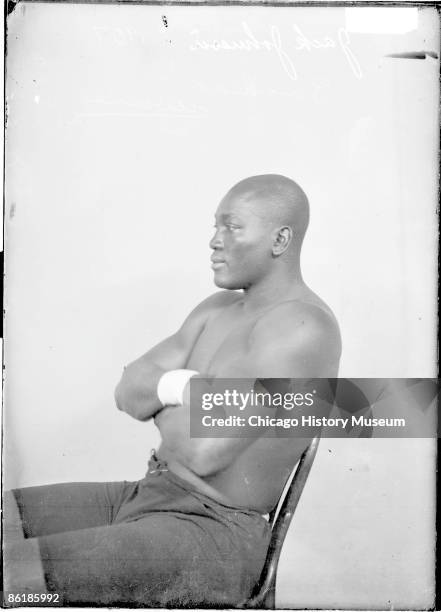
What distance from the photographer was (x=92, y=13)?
6.75 feet

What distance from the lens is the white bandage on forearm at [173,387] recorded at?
202 centimetres

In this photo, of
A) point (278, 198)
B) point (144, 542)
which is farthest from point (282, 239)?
point (144, 542)

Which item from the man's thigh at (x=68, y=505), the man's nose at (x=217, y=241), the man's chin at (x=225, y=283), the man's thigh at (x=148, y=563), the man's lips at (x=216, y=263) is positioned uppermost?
the man's nose at (x=217, y=241)

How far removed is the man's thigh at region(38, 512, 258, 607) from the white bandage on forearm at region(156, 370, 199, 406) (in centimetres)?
26

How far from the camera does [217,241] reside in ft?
6.73

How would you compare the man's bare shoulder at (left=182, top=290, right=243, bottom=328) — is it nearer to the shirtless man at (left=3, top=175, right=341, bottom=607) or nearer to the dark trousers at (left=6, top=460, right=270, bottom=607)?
the shirtless man at (left=3, top=175, right=341, bottom=607)

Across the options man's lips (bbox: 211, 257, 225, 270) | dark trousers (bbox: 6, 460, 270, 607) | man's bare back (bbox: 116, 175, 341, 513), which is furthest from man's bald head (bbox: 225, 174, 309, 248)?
dark trousers (bbox: 6, 460, 270, 607)

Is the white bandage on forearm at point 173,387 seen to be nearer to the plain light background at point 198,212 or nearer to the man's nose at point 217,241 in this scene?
the plain light background at point 198,212

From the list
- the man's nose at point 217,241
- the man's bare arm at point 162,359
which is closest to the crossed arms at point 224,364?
the man's bare arm at point 162,359

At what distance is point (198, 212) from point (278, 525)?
2.48 feet

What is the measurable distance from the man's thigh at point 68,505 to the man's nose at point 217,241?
603 millimetres

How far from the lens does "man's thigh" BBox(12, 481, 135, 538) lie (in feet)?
6.75

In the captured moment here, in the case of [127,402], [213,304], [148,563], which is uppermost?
[213,304]

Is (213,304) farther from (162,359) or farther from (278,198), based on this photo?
(278,198)
